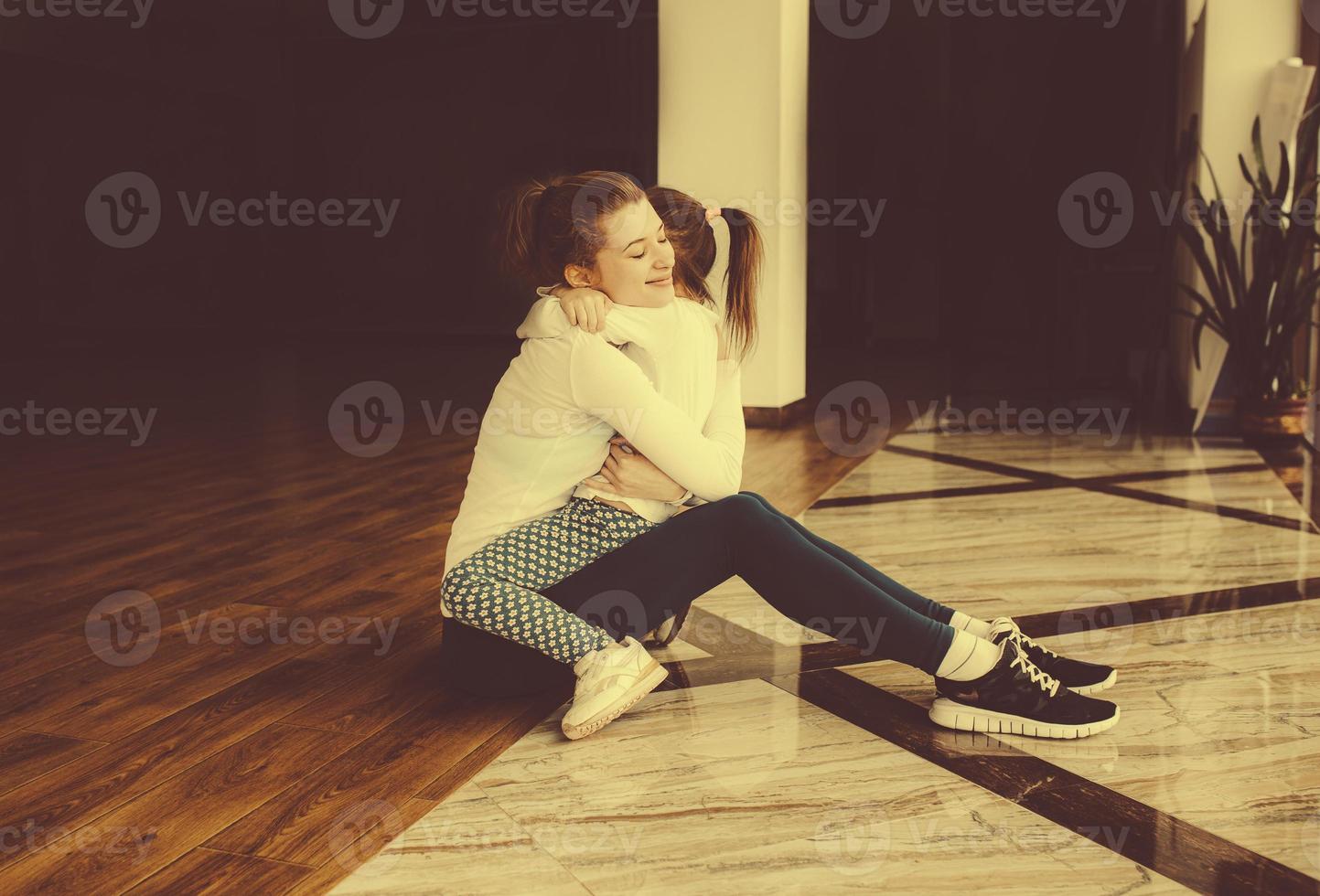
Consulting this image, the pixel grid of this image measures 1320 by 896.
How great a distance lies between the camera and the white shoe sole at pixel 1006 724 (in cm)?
188

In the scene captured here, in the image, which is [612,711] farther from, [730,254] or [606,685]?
[730,254]

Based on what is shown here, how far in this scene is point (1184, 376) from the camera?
19.5ft

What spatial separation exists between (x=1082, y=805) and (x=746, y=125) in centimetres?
471

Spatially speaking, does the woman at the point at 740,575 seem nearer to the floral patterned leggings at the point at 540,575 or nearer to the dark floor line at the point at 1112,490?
the floral patterned leggings at the point at 540,575

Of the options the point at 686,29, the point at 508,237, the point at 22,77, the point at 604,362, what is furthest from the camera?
the point at 22,77

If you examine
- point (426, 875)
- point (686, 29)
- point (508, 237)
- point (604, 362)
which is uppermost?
point (686, 29)

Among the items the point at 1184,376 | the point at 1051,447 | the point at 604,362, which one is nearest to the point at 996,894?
the point at 604,362

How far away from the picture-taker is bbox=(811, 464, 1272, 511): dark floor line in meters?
3.95

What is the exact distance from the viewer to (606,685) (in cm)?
184

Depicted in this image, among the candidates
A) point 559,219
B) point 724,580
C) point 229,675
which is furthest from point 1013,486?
point 229,675

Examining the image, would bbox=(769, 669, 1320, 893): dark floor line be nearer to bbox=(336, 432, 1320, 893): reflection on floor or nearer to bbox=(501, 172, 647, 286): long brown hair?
bbox=(336, 432, 1320, 893): reflection on floor

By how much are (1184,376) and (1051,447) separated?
4.35ft

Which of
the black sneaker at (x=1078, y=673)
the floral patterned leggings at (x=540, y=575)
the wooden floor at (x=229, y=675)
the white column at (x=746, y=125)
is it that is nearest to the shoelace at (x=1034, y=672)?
the black sneaker at (x=1078, y=673)

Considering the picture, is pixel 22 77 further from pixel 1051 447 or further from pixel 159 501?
pixel 1051 447
